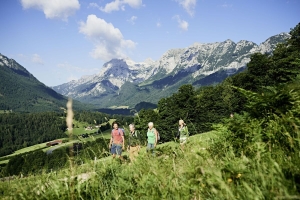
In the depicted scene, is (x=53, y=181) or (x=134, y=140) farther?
(x=134, y=140)

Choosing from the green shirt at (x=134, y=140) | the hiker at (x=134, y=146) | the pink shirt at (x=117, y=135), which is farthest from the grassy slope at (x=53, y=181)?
the pink shirt at (x=117, y=135)

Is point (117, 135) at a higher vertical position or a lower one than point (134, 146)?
lower

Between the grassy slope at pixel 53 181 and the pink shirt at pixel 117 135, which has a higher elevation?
the grassy slope at pixel 53 181

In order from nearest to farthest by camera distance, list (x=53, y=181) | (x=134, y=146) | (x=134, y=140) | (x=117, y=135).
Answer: (x=53, y=181)
(x=134, y=140)
(x=134, y=146)
(x=117, y=135)

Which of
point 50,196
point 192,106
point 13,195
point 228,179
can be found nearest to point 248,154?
point 228,179

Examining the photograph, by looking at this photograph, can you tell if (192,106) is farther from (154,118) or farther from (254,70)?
(254,70)

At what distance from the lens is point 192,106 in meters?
63.3

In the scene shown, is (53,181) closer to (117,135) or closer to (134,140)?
(134,140)

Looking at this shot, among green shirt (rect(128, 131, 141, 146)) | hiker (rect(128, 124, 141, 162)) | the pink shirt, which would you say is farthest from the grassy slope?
the pink shirt

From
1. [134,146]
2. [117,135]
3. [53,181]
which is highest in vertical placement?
[53,181]

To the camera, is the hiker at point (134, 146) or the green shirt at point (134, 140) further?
the green shirt at point (134, 140)

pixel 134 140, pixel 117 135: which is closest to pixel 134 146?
pixel 134 140

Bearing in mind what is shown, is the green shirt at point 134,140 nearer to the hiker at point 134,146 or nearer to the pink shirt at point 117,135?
the hiker at point 134,146

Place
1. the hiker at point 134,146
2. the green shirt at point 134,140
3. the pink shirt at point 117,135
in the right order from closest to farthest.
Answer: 1. the hiker at point 134,146
2. the green shirt at point 134,140
3. the pink shirt at point 117,135
